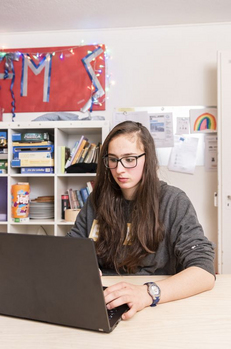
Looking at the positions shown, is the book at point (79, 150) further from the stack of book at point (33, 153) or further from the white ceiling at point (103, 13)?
the white ceiling at point (103, 13)

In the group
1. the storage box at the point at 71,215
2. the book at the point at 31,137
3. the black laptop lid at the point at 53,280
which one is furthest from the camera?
the book at the point at 31,137

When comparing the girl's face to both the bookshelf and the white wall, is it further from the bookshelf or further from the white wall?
the white wall

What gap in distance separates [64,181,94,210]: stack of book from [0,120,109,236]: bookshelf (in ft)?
0.30

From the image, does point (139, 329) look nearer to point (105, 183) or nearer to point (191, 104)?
point (105, 183)

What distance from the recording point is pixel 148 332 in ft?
2.60

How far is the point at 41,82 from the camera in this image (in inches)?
123

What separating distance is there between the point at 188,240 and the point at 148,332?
0.49 m

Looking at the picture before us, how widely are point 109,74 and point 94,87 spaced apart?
0.19 meters

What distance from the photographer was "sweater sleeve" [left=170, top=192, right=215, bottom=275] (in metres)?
1.15

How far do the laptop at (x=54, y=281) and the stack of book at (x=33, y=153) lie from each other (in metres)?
1.95

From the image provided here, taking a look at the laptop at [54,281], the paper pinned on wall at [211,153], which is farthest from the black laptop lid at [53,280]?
the paper pinned on wall at [211,153]

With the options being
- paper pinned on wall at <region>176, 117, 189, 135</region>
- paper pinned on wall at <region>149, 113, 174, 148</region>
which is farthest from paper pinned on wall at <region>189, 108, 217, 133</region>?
paper pinned on wall at <region>149, 113, 174, 148</region>

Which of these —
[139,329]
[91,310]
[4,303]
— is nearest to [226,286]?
[139,329]

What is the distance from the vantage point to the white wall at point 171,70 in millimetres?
2971
